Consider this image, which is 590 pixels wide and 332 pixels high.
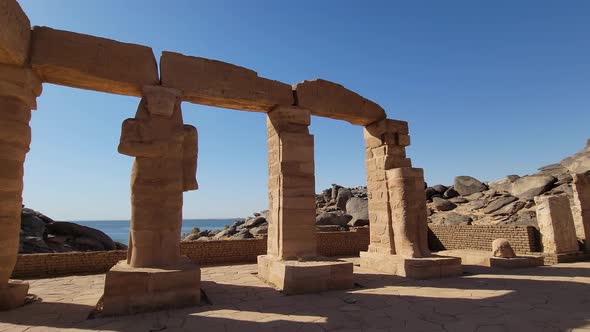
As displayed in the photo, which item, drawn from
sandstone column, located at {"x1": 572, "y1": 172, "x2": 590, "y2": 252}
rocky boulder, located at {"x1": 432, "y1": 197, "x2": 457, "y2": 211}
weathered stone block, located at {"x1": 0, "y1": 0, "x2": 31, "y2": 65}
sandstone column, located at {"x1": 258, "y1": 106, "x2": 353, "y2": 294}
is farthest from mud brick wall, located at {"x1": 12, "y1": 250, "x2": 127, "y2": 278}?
rocky boulder, located at {"x1": 432, "y1": 197, "x2": 457, "y2": 211}

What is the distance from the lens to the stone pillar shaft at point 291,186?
6.44 meters

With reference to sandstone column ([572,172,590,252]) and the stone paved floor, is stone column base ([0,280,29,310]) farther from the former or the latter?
sandstone column ([572,172,590,252])

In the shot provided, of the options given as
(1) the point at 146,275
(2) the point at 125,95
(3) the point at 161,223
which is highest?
(2) the point at 125,95

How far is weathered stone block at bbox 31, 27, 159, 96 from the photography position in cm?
505

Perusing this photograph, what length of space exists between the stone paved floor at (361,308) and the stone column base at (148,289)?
178mm

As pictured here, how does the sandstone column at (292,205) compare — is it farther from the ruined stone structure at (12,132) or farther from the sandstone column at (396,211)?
the ruined stone structure at (12,132)

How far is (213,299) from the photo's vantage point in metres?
5.21

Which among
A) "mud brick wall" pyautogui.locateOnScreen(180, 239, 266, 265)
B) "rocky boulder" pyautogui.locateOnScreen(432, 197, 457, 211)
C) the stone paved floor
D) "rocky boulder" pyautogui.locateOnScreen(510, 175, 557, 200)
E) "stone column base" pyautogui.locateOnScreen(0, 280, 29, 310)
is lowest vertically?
the stone paved floor

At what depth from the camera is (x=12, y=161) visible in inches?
183

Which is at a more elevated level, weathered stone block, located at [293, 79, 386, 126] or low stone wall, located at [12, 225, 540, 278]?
weathered stone block, located at [293, 79, 386, 126]

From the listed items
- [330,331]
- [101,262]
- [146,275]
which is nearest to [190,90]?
[146,275]

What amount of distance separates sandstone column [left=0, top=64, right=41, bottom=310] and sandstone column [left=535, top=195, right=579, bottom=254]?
11.4 m

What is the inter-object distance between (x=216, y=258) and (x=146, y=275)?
4.89 metres

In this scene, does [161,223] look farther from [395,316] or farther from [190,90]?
[395,316]
